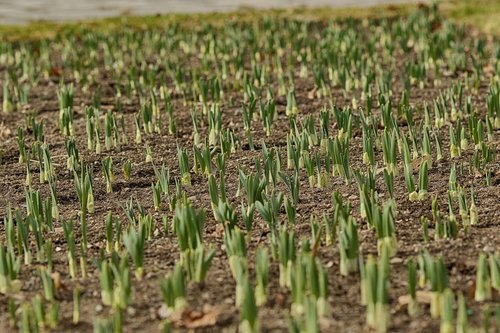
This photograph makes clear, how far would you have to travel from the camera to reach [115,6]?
11.9 m

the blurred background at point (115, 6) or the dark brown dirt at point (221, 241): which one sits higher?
the blurred background at point (115, 6)

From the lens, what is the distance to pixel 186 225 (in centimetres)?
397

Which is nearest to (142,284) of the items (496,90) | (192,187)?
(192,187)

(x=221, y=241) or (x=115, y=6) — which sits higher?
(x=115, y=6)

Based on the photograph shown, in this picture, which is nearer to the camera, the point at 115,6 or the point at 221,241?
the point at 221,241

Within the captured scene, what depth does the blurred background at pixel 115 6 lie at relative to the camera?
11.4m

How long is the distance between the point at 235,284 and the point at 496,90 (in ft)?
Answer: 9.94

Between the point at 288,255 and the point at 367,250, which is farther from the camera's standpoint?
the point at 367,250

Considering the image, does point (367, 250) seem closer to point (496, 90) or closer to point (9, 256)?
point (9, 256)

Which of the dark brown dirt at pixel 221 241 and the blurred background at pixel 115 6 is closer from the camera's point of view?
the dark brown dirt at pixel 221 241

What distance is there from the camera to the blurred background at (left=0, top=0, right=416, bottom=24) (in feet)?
37.5

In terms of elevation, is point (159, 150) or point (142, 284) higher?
point (159, 150)

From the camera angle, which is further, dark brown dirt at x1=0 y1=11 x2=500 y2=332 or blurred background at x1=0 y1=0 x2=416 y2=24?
blurred background at x1=0 y1=0 x2=416 y2=24

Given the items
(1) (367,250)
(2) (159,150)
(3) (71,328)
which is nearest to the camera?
(3) (71,328)
